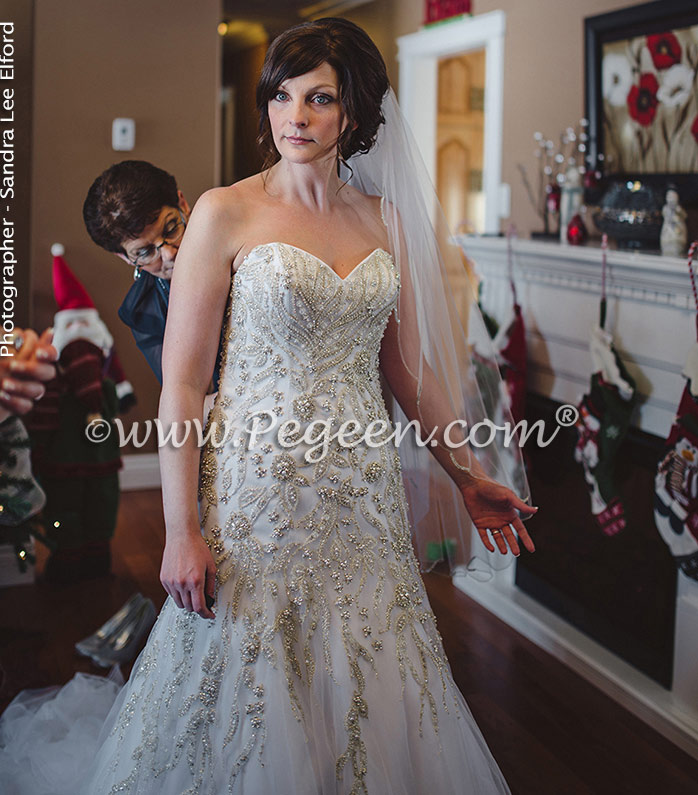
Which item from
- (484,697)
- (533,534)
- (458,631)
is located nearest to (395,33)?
(533,534)

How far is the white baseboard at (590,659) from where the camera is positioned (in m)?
2.52

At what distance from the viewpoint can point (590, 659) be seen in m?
2.88

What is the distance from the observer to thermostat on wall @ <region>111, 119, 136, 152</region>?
4.04 metres

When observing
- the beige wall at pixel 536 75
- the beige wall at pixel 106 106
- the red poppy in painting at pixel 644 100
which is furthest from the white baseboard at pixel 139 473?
the red poppy in painting at pixel 644 100

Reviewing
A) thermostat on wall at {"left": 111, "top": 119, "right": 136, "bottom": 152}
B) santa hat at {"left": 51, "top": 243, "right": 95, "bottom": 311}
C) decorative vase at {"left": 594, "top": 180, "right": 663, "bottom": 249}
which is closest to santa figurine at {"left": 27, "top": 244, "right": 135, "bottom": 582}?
santa hat at {"left": 51, "top": 243, "right": 95, "bottom": 311}

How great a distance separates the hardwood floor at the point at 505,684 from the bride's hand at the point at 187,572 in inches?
46.3

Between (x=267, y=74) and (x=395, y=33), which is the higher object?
(x=395, y=33)

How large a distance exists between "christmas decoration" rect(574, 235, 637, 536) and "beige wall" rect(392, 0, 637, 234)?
3.90 ft

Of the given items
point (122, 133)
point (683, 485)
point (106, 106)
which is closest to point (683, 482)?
point (683, 485)

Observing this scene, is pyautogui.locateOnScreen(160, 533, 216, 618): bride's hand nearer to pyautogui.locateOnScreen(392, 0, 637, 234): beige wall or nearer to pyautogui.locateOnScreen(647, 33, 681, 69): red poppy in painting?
pyautogui.locateOnScreen(647, 33, 681, 69): red poppy in painting

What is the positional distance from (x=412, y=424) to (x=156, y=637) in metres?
0.65

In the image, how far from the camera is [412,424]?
188 centimetres

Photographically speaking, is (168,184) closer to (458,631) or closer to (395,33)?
(458,631)

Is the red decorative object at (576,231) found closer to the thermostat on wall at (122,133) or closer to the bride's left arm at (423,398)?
the bride's left arm at (423,398)
